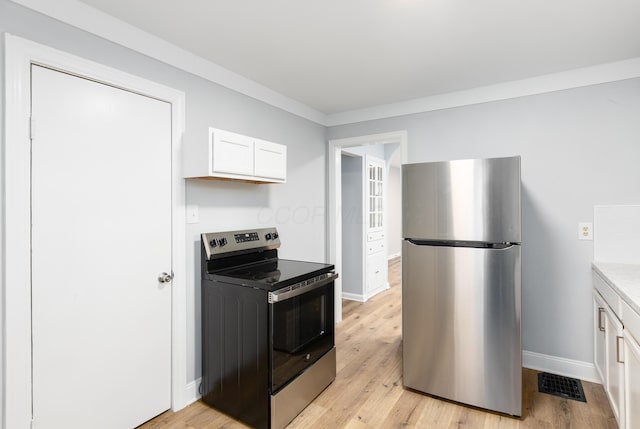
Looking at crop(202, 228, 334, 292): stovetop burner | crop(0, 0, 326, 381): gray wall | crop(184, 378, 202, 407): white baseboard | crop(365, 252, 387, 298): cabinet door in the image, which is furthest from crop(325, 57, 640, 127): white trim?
crop(184, 378, 202, 407): white baseboard

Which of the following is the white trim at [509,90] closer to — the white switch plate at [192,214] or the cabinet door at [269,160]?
the cabinet door at [269,160]

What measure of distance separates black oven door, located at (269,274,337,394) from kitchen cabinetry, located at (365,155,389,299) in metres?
2.35

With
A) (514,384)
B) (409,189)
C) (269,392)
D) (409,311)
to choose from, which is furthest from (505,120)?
(269,392)

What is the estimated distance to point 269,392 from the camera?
1966mm

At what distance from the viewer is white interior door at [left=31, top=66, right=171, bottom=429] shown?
1.65 m

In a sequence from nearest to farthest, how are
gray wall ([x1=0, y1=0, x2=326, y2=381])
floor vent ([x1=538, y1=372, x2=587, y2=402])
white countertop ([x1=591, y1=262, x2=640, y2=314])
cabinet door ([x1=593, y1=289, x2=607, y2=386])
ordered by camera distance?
white countertop ([x1=591, y1=262, x2=640, y2=314]) → gray wall ([x1=0, y1=0, x2=326, y2=381]) → cabinet door ([x1=593, y1=289, x2=607, y2=386]) → floor vent ([x1=538, y1=372, x2=587, y2=402])

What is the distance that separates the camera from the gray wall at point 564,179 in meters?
2.48

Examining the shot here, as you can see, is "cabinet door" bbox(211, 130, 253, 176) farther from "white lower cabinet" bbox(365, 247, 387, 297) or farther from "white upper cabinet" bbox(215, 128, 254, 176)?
"white lower cabinet" bbox(365, 247, 387, 297)

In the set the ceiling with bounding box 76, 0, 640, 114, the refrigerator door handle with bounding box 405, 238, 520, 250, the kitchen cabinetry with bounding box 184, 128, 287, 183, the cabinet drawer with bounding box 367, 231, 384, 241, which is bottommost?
the cabinet drawer with bounding box 367, 231, 384, 241

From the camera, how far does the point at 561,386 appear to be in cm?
249

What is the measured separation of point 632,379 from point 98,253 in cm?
277

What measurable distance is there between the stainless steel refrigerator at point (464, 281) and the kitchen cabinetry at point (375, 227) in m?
2.38

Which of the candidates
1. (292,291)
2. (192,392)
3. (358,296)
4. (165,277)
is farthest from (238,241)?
(358,296)

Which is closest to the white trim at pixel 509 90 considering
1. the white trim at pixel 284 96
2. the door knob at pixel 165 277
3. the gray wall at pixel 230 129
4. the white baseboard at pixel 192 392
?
the white trim at pixel 284 96
